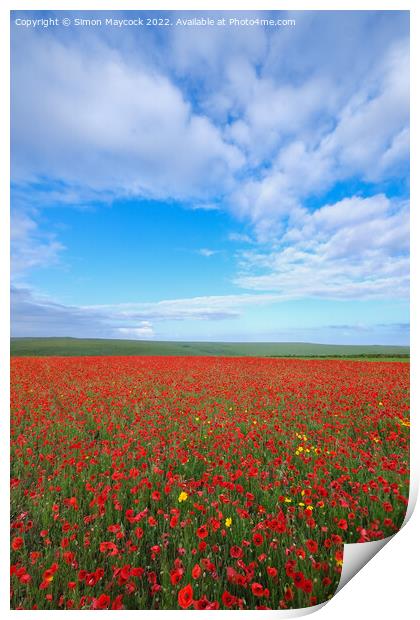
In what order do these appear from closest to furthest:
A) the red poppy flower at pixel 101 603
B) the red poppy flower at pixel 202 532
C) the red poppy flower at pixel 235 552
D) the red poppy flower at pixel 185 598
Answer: the red poppy flower at pixel 185 598 → the red poppy flower at pixel 101 603 → the red poppy flower at pixel 235 552 → the red poppy flower at pixel 202 532

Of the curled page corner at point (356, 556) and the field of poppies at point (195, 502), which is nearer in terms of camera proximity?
the field of poppies at point (195, 502)

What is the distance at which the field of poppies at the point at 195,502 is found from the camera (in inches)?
82.6

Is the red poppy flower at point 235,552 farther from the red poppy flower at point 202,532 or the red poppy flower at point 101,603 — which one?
the red poppy flower at point 101,603

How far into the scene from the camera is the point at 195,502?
2.81 m

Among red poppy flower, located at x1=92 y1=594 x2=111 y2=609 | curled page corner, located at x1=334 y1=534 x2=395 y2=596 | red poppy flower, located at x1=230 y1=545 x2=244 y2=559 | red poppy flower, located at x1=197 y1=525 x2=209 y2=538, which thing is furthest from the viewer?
curled page corner, located at x1=334 y1=534 x2=395 y2=596

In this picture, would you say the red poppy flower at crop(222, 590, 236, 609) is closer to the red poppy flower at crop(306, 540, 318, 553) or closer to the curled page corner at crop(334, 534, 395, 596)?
the red poppy flower at crop(306, 540, 318, 553)

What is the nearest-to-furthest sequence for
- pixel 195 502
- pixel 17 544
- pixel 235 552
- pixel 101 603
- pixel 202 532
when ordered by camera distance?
pixel 101 603, pixel 235 552, pixel 202 532, pixel 17 544, pixel 195 502

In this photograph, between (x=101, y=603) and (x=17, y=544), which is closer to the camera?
(x=101, y=603)

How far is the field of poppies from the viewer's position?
6.88 feet

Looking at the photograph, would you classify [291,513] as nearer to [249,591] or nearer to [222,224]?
[249,591]

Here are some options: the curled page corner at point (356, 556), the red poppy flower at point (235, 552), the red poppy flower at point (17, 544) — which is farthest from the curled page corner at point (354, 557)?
the red poppy flower at point (17, 544)

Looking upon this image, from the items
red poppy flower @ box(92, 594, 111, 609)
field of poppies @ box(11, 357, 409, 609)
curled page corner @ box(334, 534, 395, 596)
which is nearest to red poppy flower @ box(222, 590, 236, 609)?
field of poppies @ box(11, 357, 409, 609)

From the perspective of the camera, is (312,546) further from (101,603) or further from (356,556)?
(101,603)

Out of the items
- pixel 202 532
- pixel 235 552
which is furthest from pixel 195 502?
pixel 235 552
